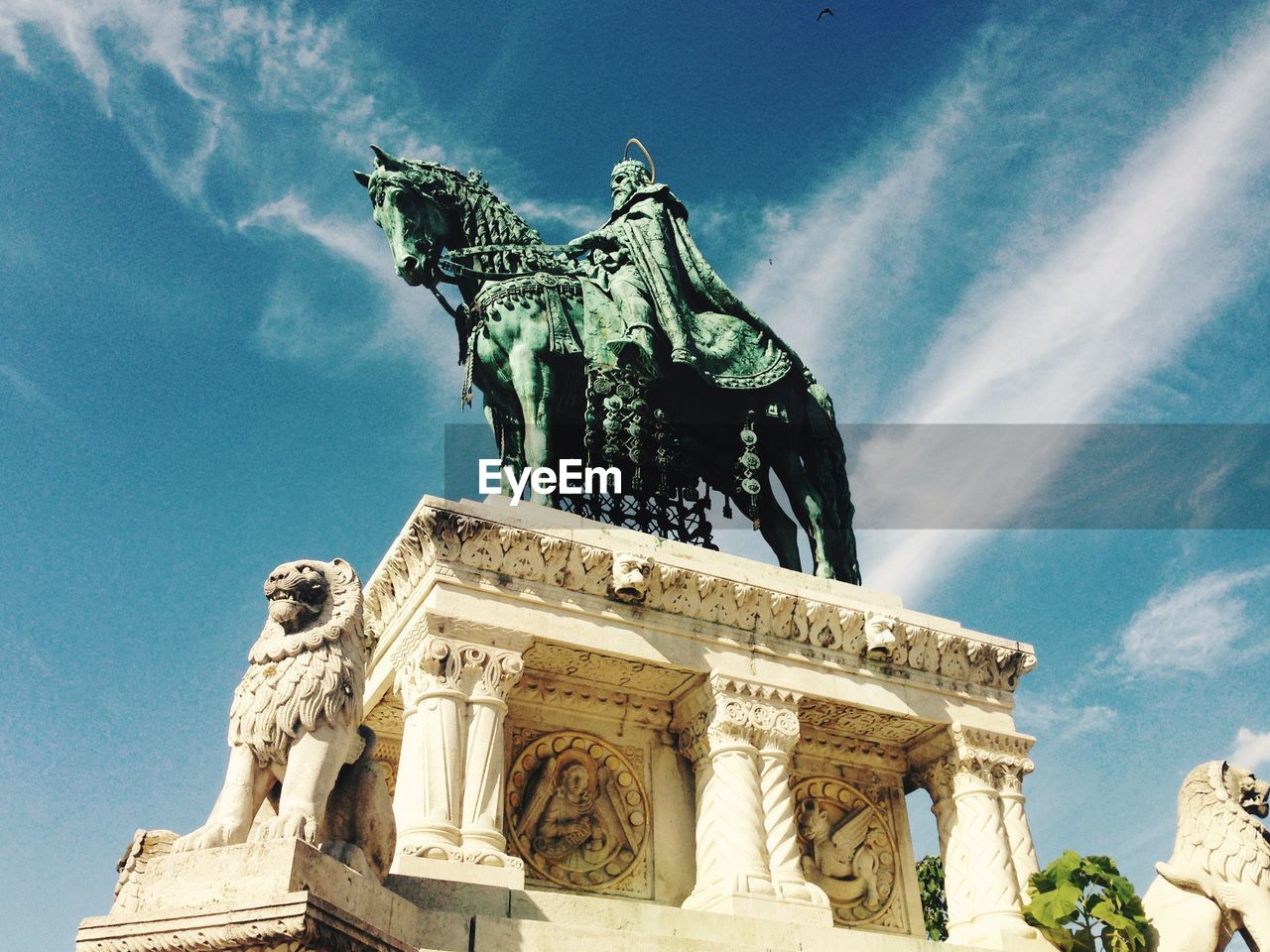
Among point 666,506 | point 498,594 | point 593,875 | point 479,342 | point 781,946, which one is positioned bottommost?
point 781,946

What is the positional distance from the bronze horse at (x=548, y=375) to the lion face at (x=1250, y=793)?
5004 mm

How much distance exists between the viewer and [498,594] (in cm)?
1159

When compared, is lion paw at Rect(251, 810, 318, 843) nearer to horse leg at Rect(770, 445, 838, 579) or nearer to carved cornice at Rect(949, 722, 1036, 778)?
carved cornice at Rect(949, 722, 1036, 778)

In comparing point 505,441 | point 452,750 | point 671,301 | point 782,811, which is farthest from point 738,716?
point 671,301

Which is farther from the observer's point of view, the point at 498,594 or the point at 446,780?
the point at 498,594

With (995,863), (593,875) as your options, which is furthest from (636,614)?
(995,863)

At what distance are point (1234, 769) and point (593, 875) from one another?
6188 millimetres

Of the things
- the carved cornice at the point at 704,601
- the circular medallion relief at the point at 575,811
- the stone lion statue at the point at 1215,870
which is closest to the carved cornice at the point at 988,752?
the carved cornice at the point at 704,601

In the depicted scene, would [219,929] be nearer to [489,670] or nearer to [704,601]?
[489,670]

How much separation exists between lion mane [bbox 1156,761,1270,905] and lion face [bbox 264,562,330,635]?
27.0 ft

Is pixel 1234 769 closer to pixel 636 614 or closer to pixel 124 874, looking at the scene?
pixel 636 614

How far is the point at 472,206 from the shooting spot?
49.3 ft

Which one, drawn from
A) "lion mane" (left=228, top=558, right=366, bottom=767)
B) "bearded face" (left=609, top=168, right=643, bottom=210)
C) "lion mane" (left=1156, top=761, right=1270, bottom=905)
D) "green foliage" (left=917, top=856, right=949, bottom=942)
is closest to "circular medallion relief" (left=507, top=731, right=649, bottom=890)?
"lion mane" (left=228, top=558, right=366, bottom=767)

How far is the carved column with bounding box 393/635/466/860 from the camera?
33.2 feet
